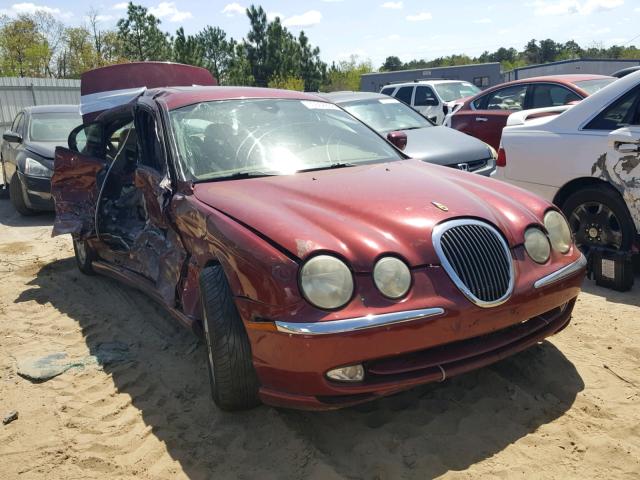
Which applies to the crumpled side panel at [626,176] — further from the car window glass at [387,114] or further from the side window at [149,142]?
the car window glass at [387,114]

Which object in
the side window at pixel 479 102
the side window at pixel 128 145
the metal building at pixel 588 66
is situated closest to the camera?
the side window at pixel 128 145

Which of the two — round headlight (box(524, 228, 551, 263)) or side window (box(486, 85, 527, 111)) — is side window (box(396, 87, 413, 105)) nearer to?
side window (box(486, 85, 527, 111))

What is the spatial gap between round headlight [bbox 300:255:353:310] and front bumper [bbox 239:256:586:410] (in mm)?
103

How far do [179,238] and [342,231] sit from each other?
4.17ft

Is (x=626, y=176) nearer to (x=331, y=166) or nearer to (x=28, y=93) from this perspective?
(x=331, y=166)

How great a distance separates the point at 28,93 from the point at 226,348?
2150 cm

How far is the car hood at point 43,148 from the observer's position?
29.0 feet

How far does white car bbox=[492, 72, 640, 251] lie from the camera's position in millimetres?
4477

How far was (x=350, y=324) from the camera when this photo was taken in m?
2.42

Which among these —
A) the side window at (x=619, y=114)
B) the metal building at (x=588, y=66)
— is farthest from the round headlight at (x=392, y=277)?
the metal building at (x=588, y=66)

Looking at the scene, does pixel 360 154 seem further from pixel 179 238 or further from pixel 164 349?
pixel 164 349

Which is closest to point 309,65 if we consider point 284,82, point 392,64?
→ point 284,82

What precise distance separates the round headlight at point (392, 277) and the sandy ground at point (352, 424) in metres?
0.74

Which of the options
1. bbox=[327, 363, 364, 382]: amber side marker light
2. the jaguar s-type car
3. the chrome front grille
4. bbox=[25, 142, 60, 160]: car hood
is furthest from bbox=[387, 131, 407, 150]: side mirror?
bbox=[25, 142, 60, 160]: car hood
